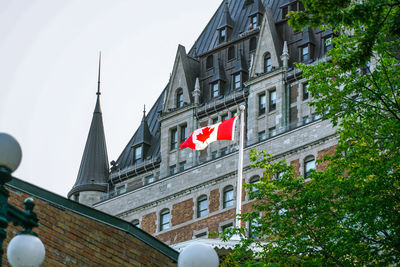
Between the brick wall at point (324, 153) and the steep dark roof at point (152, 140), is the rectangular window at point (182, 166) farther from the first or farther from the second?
the brick wall at point (324, 153)

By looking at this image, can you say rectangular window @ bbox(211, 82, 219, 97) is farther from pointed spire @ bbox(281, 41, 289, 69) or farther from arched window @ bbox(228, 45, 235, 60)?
pointed spire @ bbox(281, 41, 289, 69)

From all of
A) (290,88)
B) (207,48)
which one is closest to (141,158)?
(207,48)

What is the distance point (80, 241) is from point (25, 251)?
26.8 ft

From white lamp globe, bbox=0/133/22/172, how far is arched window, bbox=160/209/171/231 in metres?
56.3

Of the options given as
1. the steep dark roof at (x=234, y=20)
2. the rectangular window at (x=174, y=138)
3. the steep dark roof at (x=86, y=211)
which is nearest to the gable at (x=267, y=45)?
the steep dark roof at (x=234, y=20)

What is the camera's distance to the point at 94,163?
79.6 m

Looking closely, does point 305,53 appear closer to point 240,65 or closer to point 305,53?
point 305,53

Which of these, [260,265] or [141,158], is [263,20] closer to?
[141,158]

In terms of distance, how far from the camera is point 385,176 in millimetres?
27609

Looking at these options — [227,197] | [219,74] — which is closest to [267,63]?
[219,74]

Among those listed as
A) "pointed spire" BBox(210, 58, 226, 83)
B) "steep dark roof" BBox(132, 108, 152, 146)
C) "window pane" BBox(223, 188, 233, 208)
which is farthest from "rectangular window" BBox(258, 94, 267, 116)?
"steep dark roof" BBox(132, 108, 152, 146)

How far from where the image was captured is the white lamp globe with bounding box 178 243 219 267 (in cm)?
1494

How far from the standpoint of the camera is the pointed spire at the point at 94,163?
78.2 metres

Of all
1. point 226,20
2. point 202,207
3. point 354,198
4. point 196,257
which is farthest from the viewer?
point 226,20
